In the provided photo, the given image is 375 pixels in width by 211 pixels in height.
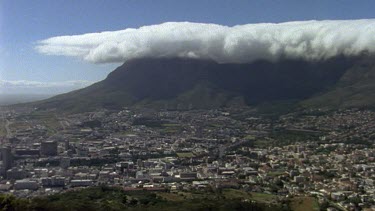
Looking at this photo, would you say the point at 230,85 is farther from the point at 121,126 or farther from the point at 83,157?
the point at 83,157

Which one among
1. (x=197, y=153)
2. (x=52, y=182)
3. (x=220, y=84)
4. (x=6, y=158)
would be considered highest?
(x=220, y=84)

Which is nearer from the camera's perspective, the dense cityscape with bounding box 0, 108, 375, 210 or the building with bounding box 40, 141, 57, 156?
the dense cityscape with bounding box 0, 108, 375, 210

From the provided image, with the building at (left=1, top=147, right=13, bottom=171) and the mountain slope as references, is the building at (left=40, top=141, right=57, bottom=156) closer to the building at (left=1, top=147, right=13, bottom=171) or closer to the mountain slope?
the building at (left=1, top=147, right=13, bottom=171)

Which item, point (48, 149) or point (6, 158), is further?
point (48, 149)

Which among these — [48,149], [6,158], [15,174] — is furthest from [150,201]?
[48,149]

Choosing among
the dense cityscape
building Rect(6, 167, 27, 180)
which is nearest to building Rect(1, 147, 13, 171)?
the dense cityscape

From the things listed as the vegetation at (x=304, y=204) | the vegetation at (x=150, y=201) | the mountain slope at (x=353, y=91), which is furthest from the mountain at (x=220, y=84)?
the vegetation at (x=150, y=201)

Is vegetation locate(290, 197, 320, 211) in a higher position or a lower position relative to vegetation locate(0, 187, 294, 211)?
lower

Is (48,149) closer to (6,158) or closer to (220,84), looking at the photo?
(6,158)
